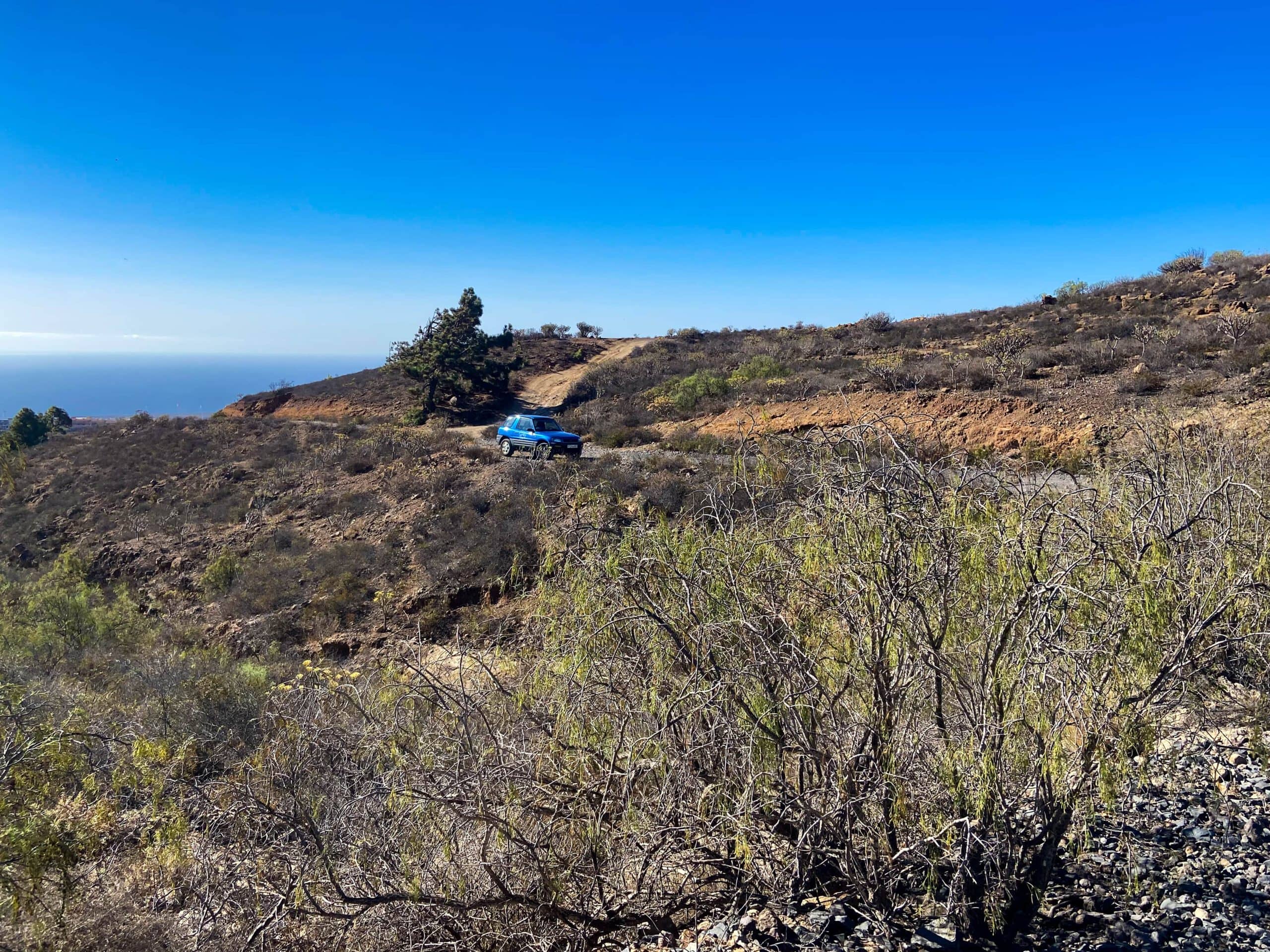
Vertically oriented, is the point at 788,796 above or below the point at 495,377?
below

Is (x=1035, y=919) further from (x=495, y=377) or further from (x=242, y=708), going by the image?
(x=495, y=377)

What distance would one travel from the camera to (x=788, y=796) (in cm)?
359

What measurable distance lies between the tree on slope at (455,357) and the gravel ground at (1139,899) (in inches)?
1441

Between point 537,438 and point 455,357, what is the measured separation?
1770 centimetres

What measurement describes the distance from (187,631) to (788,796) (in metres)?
16.1

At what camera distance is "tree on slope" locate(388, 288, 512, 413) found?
38.3 meters

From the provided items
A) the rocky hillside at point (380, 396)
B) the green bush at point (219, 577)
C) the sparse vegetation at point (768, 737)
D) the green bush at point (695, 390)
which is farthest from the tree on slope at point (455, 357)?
the sparse vegetation at point (768, 737)

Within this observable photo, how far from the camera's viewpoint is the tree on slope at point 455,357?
38281 millimetres

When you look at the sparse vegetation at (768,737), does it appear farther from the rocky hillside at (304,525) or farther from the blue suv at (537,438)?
the blue suv at (537,438)

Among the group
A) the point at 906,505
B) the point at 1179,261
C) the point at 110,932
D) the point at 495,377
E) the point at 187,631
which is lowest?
the point at 187,631

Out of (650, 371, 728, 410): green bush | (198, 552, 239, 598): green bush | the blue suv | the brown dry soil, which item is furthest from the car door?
(198, 552, 239, 598): green bush

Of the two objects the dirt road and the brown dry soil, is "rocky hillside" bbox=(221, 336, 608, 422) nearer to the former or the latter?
the dirt road

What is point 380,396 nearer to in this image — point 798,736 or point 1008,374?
point 1008,374

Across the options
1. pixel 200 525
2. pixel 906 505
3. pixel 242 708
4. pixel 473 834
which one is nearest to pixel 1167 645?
pixel 906 505
